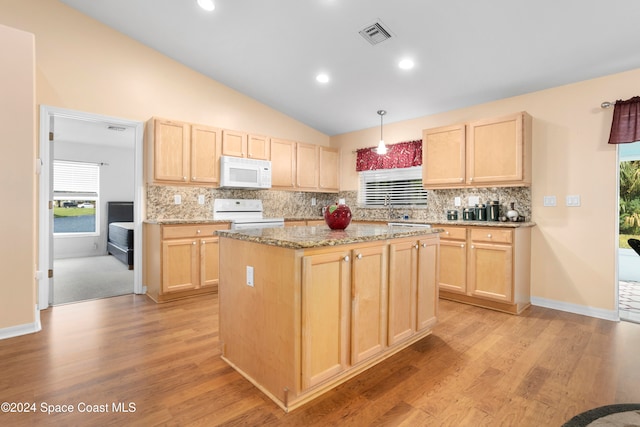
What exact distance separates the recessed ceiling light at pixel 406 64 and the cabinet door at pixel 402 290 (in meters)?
2.12

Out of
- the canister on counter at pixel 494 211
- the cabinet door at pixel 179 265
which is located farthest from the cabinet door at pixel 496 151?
the cabinet door at pixel 179 265

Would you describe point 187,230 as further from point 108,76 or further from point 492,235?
point 492,235

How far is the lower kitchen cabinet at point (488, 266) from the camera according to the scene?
332 cm

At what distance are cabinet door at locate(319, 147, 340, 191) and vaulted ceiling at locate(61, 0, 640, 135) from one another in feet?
4.21

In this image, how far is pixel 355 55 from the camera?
11.4ft

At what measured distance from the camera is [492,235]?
3422 millimetres

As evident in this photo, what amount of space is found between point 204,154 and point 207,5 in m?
1.75

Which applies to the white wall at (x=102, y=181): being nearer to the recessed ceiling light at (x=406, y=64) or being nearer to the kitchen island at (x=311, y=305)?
the kitchen island at (x=311, y=305)

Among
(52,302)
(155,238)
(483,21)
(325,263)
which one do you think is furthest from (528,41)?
(52,302)

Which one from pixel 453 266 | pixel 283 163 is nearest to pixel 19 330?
pixel 283 163

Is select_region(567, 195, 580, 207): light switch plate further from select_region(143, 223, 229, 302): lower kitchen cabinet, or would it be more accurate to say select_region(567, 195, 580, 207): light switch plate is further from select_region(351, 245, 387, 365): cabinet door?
select_region(143, 223, 229, 302): lower kitchen cabinet

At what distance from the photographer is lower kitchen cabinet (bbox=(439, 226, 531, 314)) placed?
3.32 meters

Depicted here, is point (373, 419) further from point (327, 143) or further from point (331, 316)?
point (327, 143)

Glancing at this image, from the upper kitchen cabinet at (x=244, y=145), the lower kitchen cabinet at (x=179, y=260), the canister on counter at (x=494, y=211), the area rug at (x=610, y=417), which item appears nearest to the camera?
the area rug at (x=610, y=417)
